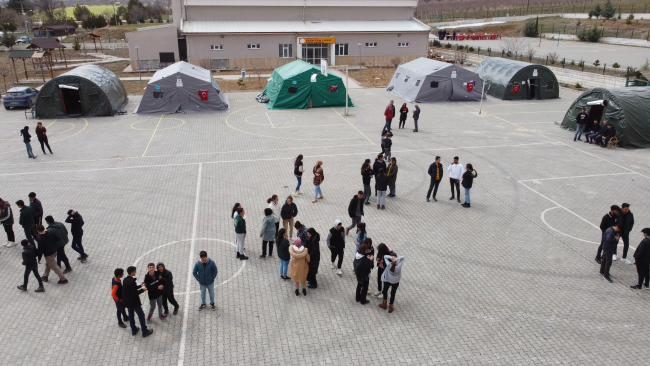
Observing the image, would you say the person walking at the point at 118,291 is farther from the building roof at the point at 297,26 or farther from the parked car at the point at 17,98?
the building roof at the point at 297,26

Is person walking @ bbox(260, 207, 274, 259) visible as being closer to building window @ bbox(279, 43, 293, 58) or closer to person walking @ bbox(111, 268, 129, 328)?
person walking @ bbox(111, 268, 129, 328)

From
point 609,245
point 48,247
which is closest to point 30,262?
point 48,247

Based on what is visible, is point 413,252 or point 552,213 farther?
point 552,213

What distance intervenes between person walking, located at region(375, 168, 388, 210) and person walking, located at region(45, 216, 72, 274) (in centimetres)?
856

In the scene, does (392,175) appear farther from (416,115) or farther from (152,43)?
(152,43)

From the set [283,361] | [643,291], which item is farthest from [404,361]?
[643,291]

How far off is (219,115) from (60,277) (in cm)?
1791

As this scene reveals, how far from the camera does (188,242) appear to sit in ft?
40.7

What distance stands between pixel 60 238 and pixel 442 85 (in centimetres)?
2584

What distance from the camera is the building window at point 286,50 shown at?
46938 mm

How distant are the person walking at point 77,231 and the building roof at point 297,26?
36270 mm

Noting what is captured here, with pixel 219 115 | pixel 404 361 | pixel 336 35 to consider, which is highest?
pixel 336 35

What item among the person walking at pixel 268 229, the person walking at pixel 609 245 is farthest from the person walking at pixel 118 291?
the person walking at pixel 609 245

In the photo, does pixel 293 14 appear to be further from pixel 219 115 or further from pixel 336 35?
pixel 219 115
